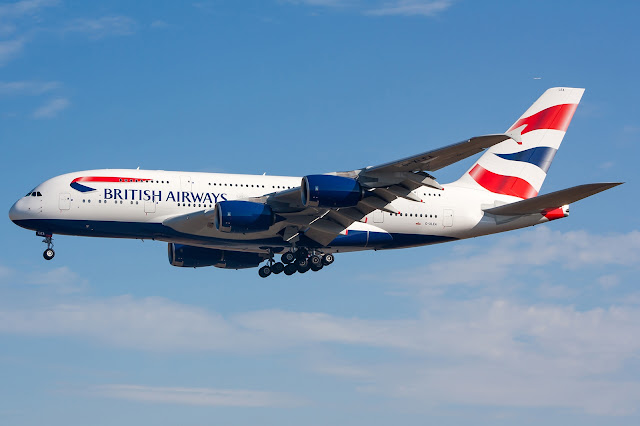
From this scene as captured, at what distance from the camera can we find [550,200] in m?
44.1

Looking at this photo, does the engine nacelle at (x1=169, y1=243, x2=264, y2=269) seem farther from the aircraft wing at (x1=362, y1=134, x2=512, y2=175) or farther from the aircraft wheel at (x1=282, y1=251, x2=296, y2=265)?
the aircraft wing at (x1=362, y1=134, x2=512, y2=175)

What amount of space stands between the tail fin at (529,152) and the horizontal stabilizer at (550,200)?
269 centimetres

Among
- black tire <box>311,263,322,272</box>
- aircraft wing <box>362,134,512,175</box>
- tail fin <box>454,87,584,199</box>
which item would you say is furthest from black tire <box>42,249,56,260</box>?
tail fin <box>454,87,584,199</box>

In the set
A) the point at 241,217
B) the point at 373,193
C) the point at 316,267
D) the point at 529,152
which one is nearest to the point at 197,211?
the point at 241,217

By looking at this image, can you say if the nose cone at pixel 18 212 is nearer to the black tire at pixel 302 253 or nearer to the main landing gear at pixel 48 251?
the main landing gear at pixel 48 251

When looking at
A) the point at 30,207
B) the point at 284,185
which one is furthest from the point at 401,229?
the point at 30,207

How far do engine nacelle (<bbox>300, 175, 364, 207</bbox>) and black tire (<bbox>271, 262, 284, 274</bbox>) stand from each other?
8061mm

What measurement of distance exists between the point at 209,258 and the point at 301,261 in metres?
5.71

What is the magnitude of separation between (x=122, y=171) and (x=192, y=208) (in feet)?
12.1

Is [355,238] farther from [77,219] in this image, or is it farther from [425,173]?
[77,219]

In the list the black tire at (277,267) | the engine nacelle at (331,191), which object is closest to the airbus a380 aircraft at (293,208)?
the engine nacelle at (331,191)

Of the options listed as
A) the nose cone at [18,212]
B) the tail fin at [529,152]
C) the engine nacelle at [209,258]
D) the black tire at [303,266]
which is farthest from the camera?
the tail fin at [529,152]

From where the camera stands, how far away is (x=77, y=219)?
4275cm

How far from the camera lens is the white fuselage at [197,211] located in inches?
1688
